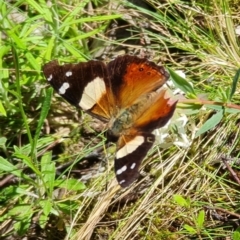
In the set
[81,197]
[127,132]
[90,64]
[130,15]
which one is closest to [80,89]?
[90,64]

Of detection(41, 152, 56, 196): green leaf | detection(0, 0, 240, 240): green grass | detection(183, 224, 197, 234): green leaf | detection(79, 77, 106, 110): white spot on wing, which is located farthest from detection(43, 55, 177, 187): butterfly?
detection(183, 224, 197, 234): green leaf

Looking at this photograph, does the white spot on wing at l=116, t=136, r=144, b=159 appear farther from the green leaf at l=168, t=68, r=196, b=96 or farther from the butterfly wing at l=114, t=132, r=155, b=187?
the green leaf at l=168, t=68, r=196, b=96

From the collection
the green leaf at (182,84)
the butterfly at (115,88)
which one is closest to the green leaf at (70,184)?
the butterfly at (115,88)

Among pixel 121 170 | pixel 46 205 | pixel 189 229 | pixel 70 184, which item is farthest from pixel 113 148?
pixel 121 170

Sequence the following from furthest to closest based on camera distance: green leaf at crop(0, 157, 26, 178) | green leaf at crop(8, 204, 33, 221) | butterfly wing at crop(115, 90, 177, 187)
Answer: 1. green leaf at crop(8, 204, 33, 221)
2. green leaf at crop(0, 157, 26, 178)
3. butterfly wing at crop(115, 90, 177, 187)

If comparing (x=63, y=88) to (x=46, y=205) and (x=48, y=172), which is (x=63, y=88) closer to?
(x=48, y=172)

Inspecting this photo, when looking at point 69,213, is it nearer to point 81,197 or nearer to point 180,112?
point 81,197
